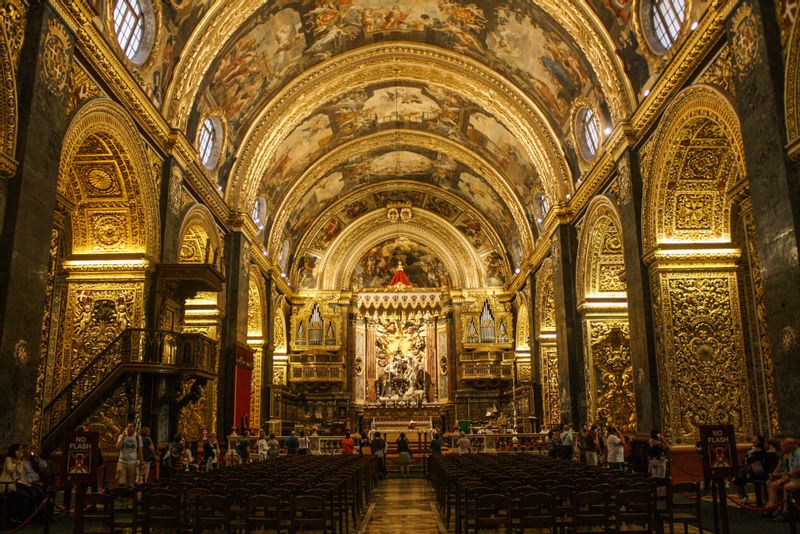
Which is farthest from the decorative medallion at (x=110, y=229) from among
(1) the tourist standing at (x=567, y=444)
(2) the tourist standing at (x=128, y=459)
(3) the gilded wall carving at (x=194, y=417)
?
(1) the tourist standing at (x=567, y=444)

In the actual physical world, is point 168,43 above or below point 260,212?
above

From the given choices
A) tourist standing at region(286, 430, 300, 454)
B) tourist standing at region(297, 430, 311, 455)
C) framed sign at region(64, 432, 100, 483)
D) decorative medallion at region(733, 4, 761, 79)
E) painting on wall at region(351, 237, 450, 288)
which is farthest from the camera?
painting on wall at region(351, 237, 450, 288)

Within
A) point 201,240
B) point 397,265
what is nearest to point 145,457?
point 201,240

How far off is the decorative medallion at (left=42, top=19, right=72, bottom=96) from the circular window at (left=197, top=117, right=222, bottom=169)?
8009 millimetres

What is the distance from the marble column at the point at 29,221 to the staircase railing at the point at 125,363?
260cm

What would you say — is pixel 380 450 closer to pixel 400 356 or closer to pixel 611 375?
pixel 611 375

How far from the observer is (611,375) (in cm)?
1958

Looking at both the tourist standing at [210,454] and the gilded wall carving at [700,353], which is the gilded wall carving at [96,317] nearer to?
the tourist standing at [210,454]

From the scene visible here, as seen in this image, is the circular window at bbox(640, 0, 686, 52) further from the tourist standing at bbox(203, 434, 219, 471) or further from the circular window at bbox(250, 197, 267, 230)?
the circular window at bbox(250, 197, 267, 230)

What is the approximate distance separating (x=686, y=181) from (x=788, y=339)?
5940 millimetres

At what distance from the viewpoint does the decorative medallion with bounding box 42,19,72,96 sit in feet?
34.5

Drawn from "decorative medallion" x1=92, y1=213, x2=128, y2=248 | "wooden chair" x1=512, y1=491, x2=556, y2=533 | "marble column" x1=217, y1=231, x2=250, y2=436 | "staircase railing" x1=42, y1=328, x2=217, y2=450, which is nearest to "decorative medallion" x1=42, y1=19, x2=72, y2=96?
"decorative medallion" x1=92, y1=213, x2=128, y2=248

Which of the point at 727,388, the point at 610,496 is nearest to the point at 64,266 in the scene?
the point at 610,496

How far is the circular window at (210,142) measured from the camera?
19.5m
